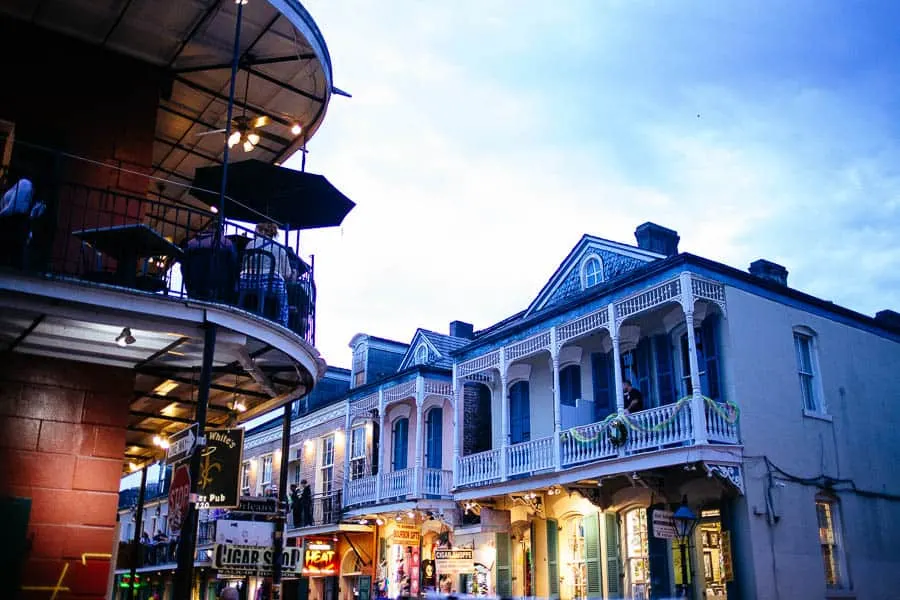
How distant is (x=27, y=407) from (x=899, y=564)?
58.3 ft

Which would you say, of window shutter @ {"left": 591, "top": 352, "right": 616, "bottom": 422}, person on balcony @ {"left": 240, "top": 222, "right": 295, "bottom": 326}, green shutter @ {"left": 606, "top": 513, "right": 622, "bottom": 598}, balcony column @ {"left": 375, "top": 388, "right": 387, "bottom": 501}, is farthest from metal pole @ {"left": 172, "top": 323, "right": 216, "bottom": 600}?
balcony column @ {"left": 375, "top": 388, "right": 387, "bottom": 501}

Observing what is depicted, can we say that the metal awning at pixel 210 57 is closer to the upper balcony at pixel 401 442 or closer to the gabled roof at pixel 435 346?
the upper balcony at pixel 401 442

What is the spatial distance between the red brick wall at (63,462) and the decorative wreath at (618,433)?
10.4 m

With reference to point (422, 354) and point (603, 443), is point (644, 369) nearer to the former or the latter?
point (603, 443)

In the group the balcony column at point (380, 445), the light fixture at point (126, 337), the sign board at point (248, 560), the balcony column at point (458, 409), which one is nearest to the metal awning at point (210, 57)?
the light fixture at point (126, 337)

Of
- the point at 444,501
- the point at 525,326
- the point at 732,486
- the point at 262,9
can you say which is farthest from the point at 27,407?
the point at 444,501

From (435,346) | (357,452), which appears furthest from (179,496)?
(357,452)

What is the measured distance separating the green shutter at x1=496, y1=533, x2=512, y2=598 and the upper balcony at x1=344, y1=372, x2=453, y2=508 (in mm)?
2549

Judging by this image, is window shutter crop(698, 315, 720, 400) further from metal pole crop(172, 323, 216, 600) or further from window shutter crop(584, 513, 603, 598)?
metal pole crop(172, 323, 216, 600)

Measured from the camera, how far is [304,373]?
11125 mm

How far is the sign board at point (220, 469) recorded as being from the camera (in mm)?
8906

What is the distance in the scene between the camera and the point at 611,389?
2042cm

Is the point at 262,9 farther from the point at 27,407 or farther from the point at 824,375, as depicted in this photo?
the point at 824,375

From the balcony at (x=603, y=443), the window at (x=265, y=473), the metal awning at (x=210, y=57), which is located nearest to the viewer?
the metal awning at (x=210, y=57)
